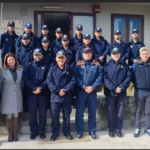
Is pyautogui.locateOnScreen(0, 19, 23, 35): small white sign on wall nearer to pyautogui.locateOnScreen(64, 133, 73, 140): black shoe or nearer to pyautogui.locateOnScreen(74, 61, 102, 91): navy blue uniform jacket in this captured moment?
pyautogui.locateOnScreen(74, 61, 102, 91): navy blue uniform jacket

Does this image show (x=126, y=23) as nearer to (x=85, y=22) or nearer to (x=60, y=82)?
(x=85, y=22)

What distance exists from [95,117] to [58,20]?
692cm

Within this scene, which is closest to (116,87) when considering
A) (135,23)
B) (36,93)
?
(36,93)

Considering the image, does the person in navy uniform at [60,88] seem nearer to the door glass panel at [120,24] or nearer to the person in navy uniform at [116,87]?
the person in navy uniform at [116,87]

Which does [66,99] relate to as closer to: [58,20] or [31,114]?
[31,114]

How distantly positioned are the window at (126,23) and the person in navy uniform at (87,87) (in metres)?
4.82

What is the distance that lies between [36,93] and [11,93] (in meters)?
0.48

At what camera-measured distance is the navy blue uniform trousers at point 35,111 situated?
19.7 ft

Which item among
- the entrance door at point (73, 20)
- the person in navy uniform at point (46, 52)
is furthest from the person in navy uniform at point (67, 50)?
the entrance door at point (73, 20)

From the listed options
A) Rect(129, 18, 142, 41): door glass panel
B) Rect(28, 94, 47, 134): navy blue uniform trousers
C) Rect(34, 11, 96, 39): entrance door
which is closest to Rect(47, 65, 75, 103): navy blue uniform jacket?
Rect(28, 94, 47, 134): navy blue uniform trousers

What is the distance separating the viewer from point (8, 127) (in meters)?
5.88

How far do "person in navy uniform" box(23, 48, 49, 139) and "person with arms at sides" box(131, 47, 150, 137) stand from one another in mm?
1881

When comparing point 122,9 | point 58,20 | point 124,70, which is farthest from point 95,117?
point 58,20

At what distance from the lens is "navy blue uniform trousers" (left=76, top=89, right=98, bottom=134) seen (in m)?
6.12
